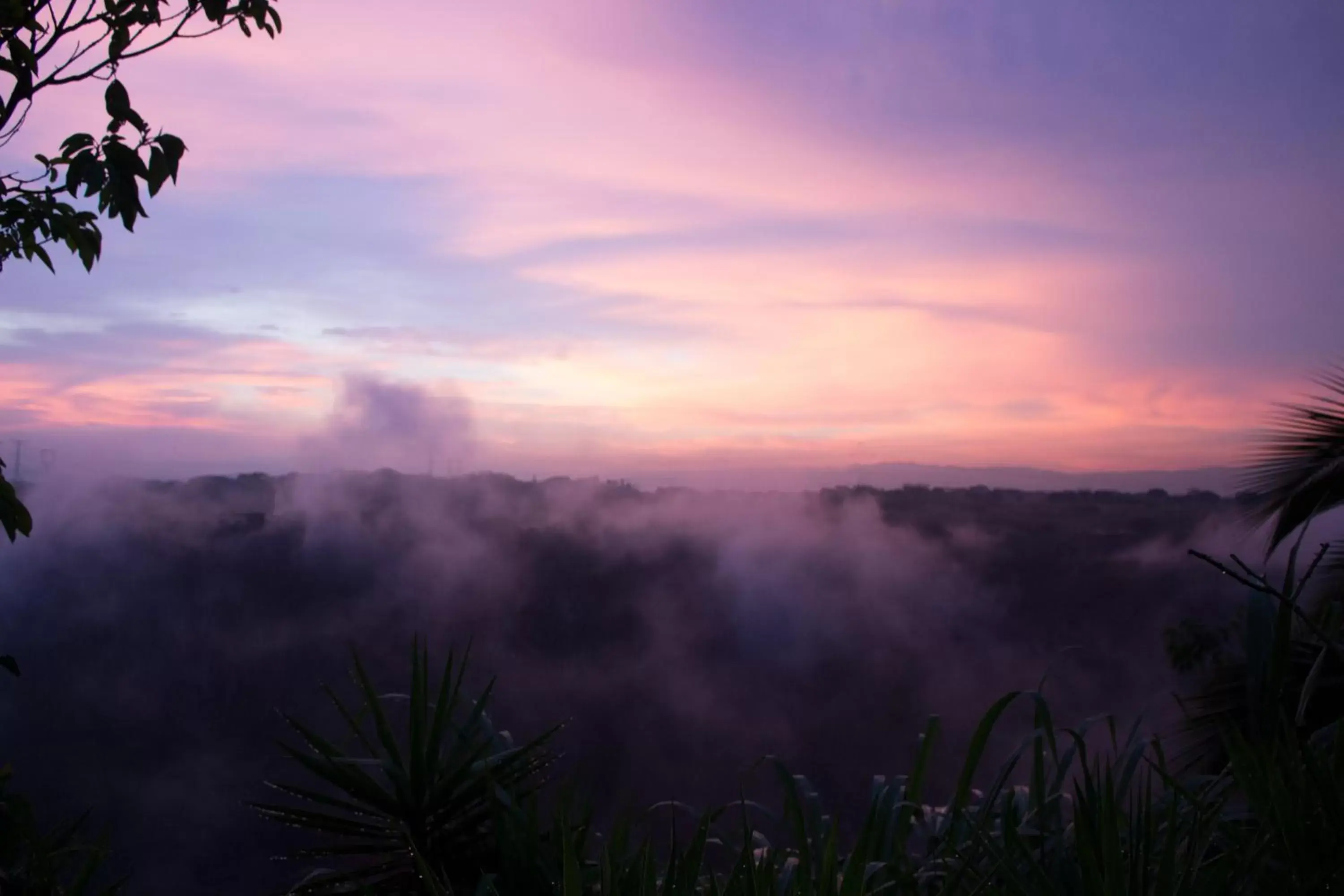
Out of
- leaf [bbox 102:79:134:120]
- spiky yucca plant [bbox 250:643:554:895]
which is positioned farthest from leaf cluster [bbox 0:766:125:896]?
leaf [bbox 102:79:134:120]

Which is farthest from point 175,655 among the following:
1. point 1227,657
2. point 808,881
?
point 808,881

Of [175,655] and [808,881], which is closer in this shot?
[808,881]

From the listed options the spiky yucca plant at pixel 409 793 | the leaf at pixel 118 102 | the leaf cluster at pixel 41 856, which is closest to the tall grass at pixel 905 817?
the spiky yucca plant at pixel 409 793

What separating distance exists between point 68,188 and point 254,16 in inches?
32.9

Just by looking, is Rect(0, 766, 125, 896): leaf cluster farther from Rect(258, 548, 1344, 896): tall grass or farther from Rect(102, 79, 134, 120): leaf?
Rect(102, 79, 134, 120): leaf

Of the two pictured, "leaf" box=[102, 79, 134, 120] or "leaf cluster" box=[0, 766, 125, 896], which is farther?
"leaf" box=[102, 79, 134, 120]

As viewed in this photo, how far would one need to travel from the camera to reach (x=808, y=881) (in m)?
1.35

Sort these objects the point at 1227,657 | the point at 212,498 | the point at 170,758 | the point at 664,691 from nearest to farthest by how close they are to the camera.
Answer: the point at 1227,657
the point at 170,758
the point at 664,691
the point at 212,498

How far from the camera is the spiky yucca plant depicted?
1.87m

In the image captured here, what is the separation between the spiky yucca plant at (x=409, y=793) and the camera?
1871mm

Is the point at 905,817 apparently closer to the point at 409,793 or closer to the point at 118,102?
the point at 409,793

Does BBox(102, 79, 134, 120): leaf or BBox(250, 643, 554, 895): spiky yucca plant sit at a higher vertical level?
BBox(102, 79, 134, 120): leaf

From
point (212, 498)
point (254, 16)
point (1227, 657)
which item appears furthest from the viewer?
point (212, 498)

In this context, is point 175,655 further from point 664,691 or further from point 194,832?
point 664,691
